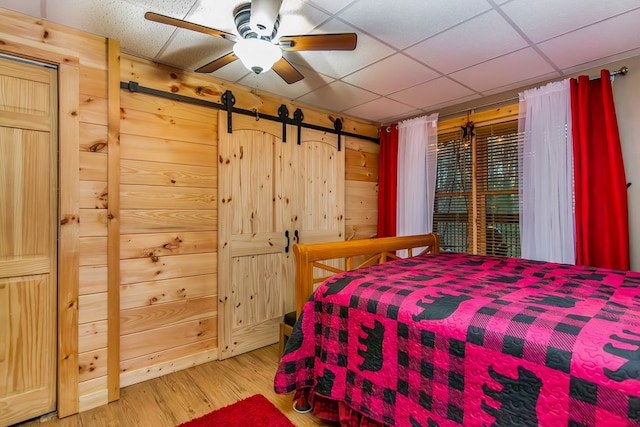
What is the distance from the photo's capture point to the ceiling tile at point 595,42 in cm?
190

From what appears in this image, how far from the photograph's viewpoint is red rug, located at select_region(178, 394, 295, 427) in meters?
1.80

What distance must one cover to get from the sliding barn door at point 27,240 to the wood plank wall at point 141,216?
0.11 meters

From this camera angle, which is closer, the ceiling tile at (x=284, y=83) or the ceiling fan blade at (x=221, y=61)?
the ceiling fan blade at (x=221, y=61)

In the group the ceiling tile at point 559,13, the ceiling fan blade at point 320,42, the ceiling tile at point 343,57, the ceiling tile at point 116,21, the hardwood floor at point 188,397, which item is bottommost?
the hardwood floor at point 188,397

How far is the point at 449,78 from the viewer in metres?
2.66

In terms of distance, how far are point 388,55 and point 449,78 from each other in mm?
724

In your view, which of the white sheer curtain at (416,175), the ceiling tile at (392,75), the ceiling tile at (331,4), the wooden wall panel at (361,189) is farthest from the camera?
the wooden wall panel at (361,189)

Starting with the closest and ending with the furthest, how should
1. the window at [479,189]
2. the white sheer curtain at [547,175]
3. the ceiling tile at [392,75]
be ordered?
the ceiling tile at [392,75] → the white sheer curtain at [547,175] → the window at [479,189]

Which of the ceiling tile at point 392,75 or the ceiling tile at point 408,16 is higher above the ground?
the ceiling tile at point 392,75

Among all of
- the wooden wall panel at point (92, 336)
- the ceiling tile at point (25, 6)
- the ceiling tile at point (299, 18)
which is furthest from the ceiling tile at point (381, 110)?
the wooden wall panel at point (92, 336)

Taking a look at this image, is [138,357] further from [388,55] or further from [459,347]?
[388,55]

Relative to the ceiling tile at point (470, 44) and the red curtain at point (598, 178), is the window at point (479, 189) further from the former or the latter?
the ceiling tile at point (470, 44)

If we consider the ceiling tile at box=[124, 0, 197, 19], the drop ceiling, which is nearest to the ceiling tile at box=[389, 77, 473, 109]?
the drop ceiling

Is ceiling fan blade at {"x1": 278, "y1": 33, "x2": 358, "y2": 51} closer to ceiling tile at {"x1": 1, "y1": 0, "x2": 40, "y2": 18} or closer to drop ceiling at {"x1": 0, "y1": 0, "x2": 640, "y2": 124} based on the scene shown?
drop ceiling at {"x1": 0, "y1": 0, "x2": 640, "y2": 124}
